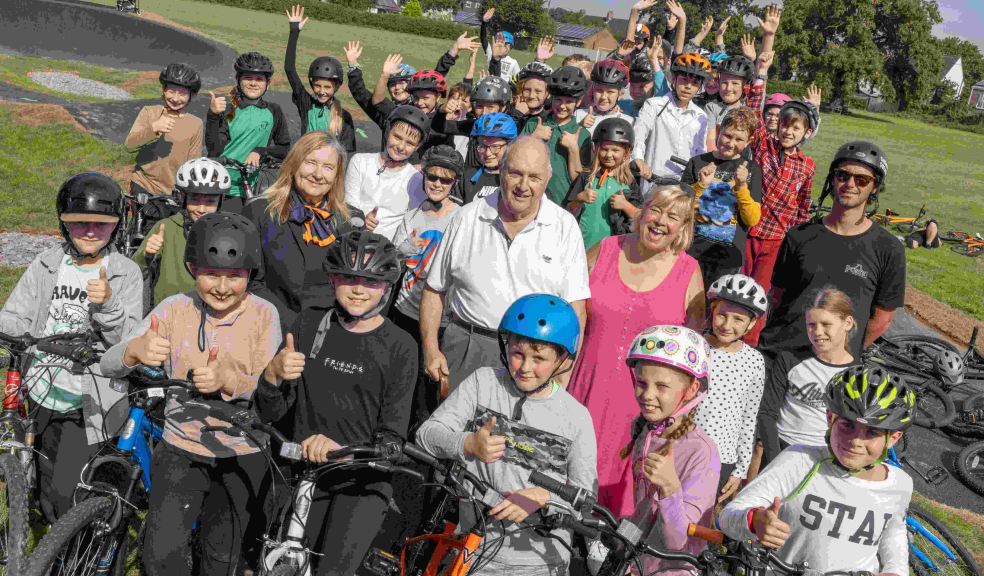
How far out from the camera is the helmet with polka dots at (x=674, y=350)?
13.9ft

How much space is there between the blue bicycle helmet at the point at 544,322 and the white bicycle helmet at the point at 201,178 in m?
3.33

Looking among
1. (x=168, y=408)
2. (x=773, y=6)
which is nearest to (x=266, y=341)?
(x=168, y=408)

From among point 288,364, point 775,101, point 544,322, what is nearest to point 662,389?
point 544,322

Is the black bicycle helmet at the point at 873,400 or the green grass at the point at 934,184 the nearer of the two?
the black bicycle helmet at the point at 873,400

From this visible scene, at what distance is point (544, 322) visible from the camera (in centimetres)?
414

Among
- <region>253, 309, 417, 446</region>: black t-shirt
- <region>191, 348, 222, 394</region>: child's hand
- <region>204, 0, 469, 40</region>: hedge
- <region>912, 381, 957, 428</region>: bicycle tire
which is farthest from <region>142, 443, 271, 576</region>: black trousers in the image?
<region>204, 0, 469, 40</region>: hedge

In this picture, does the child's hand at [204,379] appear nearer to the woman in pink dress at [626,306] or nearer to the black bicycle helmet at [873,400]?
the woman in pink dress at [626,306]

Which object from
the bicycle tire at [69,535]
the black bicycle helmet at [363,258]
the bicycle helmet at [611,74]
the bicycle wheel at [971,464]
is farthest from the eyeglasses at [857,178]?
the bicycle tire at [69,535]

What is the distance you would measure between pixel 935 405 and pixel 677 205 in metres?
7.38

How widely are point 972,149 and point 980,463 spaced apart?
187 ft

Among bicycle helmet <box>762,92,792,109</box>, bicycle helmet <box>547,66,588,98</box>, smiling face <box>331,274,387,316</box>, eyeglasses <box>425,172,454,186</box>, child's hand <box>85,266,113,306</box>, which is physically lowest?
child's hand <box>85,266,113,306</box>

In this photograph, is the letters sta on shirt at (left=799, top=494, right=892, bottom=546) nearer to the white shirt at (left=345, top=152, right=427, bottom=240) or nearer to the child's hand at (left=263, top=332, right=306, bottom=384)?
the child's hand at (left=263, top=332, right=306, bottom=384)

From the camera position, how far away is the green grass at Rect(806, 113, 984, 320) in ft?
60.0

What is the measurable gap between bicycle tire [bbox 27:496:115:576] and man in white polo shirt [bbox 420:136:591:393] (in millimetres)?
2257
